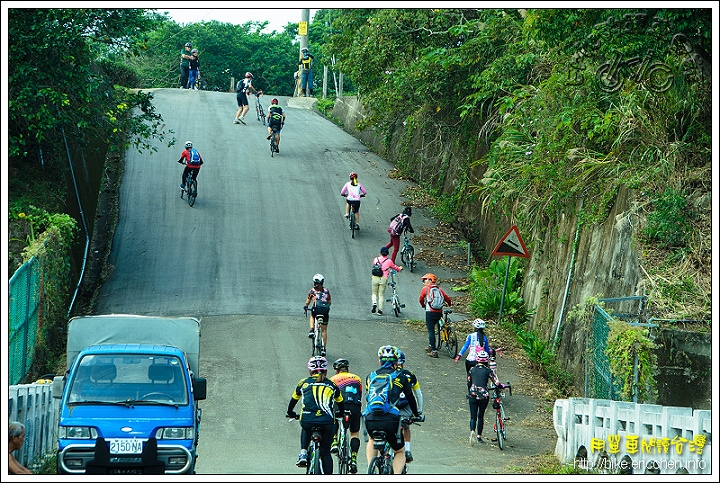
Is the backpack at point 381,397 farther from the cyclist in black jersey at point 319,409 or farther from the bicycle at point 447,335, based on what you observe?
the bicycle at point 447,335

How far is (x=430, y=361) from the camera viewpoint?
1828 centimetres

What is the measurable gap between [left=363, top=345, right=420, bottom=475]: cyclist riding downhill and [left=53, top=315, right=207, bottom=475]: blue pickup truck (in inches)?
82.8

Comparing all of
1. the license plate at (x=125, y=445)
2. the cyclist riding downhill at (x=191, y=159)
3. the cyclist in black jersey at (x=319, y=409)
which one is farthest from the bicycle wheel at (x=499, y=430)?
the cyclist riding downhill at (x=191, y=159)

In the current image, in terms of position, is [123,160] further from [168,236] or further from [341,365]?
[341,365]

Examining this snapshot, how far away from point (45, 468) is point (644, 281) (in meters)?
9.58

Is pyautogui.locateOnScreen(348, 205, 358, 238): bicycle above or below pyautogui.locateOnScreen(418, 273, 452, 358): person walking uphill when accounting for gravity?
above

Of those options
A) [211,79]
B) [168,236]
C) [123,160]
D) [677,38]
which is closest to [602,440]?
[677,38]

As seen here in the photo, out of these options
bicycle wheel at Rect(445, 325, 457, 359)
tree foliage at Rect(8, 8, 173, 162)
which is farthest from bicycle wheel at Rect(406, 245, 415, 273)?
tree foliage at Rect(8, 8, 173, 162)

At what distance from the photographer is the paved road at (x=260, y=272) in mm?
14164

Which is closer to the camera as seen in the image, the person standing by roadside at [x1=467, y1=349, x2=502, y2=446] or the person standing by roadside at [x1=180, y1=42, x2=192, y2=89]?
the person standing by roadside at [x1=467, y1=349, x2=502, y2=446]

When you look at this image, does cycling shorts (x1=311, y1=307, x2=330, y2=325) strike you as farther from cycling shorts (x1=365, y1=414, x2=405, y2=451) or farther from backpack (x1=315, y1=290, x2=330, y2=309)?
cycling shorts (x1=365, y1=414, x2=405, y2=451)

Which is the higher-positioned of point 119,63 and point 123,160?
point 119,63

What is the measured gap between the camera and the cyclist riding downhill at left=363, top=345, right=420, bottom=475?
1043cm

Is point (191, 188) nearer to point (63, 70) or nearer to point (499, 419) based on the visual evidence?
point (63, 70)
